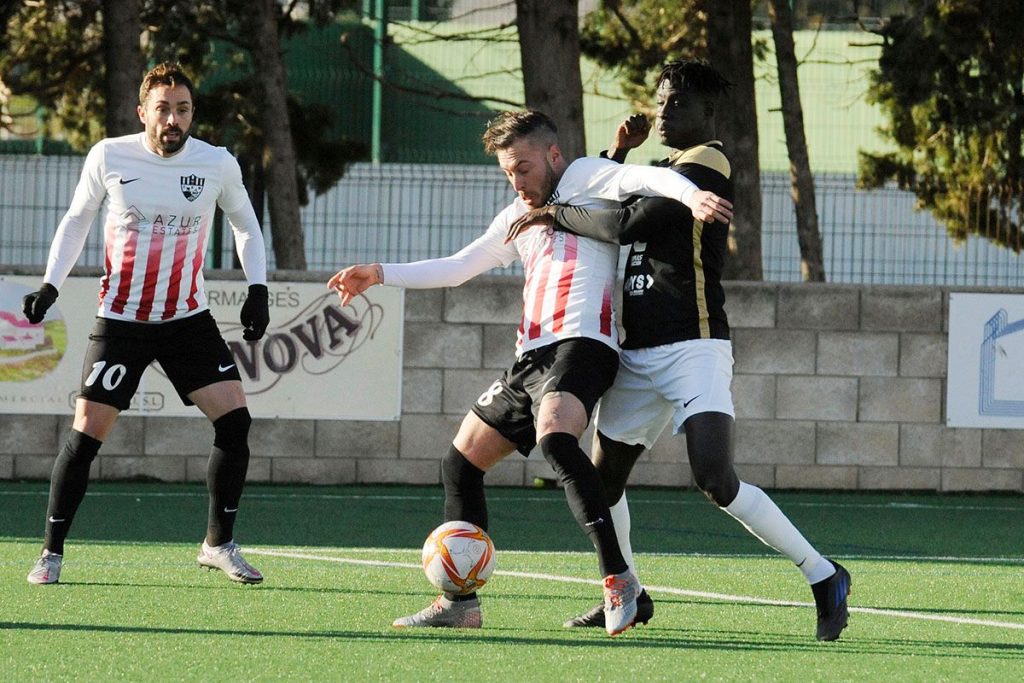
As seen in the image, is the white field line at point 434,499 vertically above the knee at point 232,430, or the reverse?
the knee at point 232,430

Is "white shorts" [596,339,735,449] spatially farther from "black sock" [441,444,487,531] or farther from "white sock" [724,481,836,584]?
"black sock" [441,444,487,531]

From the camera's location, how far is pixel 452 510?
19.1ft

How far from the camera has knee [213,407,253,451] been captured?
276 inches

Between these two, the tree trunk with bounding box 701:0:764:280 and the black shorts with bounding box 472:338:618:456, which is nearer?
the black shorts with bounding box 472:338:618:456

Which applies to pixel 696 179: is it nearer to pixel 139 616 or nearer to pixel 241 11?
pixel 139 616

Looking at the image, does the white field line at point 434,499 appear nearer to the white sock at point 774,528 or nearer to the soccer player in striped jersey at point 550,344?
the soccer player in striped jersey at point 550,344

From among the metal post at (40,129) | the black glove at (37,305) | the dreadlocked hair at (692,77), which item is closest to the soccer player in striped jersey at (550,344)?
the dreadlocked hair at (692,77)

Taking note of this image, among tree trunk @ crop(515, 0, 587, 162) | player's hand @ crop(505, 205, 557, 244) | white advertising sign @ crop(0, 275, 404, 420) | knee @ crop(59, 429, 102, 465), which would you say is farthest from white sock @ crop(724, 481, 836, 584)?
tree trunk @ crop(515, 0, 587, 162)

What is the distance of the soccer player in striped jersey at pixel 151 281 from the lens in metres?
6.83

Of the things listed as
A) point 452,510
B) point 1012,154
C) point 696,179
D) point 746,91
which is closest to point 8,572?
point 452,510

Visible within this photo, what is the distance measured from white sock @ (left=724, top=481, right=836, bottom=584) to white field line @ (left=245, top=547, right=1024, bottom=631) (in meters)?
0.84

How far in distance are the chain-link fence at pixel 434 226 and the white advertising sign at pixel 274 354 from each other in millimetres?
1227

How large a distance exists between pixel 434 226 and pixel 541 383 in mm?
7882

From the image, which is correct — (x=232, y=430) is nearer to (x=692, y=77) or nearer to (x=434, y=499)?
(x=692, y=77)
